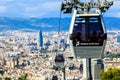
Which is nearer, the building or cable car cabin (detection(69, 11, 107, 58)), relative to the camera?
cable car cabin (detection(69, 11, 107, 58))

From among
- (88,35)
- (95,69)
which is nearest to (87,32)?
(88,35)

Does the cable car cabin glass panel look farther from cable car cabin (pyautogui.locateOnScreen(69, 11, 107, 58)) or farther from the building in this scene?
the building

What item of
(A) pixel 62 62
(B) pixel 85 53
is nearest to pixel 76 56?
(B) pixel 85 53

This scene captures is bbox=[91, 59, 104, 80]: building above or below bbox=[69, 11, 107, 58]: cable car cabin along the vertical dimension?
below

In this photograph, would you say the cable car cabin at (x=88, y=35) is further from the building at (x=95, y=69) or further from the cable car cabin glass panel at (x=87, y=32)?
the building at (x=95, y=69)

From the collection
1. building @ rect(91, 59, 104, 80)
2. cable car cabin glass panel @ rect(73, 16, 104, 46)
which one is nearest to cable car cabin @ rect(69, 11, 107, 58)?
cable car cabin glass panel @ rect(73, 16, 104, 46)

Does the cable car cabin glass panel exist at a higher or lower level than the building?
higher

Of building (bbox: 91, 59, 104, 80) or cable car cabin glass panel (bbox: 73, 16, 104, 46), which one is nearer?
cable car cabin glass panel (bbox: 73, 16, 104, 46)
